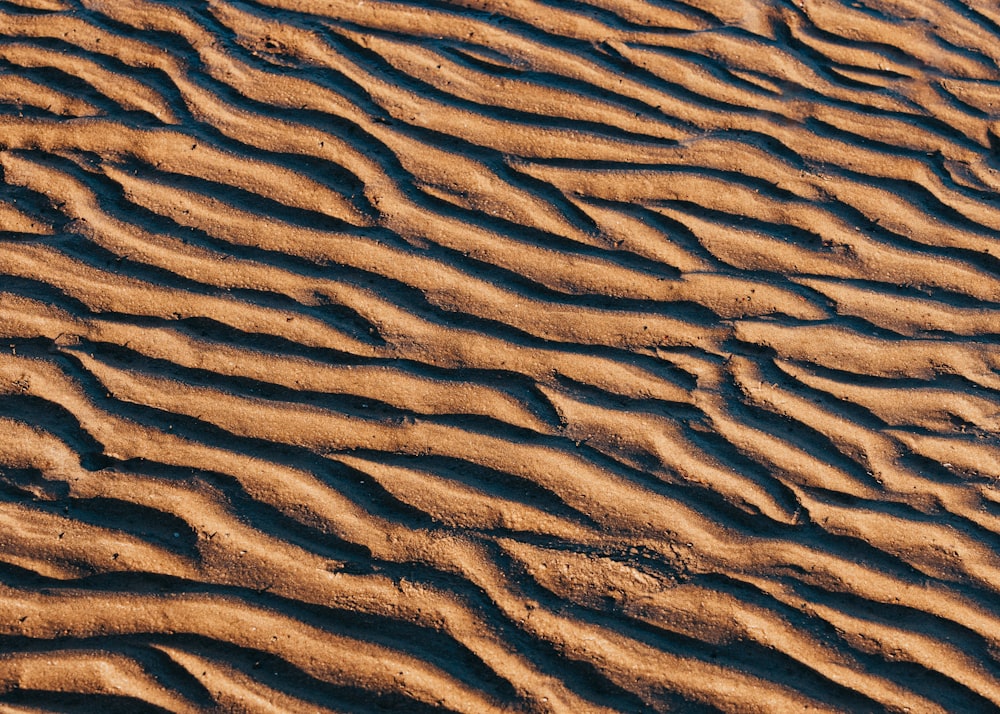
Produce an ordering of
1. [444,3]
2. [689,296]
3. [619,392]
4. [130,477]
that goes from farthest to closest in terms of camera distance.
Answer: [444,3] < [689,296] < [619,392] < [130,477]

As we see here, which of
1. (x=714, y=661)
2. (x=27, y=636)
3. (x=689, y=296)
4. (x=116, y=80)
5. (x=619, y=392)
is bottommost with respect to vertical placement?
(x=27, y=636)

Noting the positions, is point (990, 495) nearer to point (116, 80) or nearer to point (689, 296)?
point (689, 296)

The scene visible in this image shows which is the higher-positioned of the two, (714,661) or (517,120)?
(517,120)

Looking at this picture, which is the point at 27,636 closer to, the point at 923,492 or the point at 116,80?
the point at 116,80

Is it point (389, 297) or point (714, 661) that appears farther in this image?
point (389, 297)

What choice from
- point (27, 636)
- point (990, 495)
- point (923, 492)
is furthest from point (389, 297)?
point (990, 495)

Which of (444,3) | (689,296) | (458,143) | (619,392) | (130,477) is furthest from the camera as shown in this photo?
(444,3)
